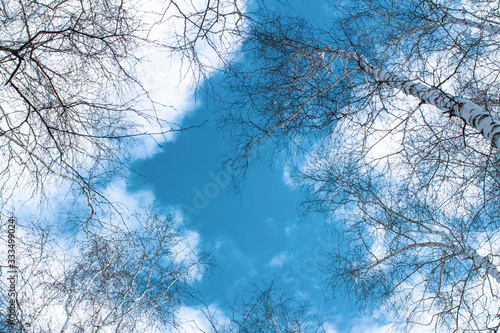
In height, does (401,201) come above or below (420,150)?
below

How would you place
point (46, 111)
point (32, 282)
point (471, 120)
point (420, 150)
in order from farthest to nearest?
point (32, 282)
point (420, 150)
point (46, 111)
point (471, 120)

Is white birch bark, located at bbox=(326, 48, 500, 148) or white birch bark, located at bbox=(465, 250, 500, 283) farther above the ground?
white birch bark, located at bbox=(326, 48, 500, 148)

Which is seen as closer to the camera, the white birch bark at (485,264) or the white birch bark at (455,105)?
the white birch bark at (455,105)

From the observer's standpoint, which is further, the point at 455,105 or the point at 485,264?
the point at 485,264

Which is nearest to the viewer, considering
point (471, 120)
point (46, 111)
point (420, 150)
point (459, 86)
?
point (471, 120)

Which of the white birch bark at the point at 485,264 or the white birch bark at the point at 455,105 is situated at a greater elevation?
the white birch bark at the point at 455,105

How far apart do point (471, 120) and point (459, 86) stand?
256 centimetres

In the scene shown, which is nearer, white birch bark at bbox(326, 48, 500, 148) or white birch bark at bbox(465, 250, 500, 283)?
white birch bark at bbox(326, 48, 500, 148)

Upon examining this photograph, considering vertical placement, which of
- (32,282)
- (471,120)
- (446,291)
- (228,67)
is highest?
(228,67)

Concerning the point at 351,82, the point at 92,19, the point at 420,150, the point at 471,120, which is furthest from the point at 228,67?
the point at 420,150

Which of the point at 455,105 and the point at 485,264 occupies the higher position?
the point at 455,105

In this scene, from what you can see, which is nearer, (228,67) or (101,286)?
(228,67)

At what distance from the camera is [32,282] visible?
5.50m

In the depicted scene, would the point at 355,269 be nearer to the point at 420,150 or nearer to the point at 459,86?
the point at 420,150
